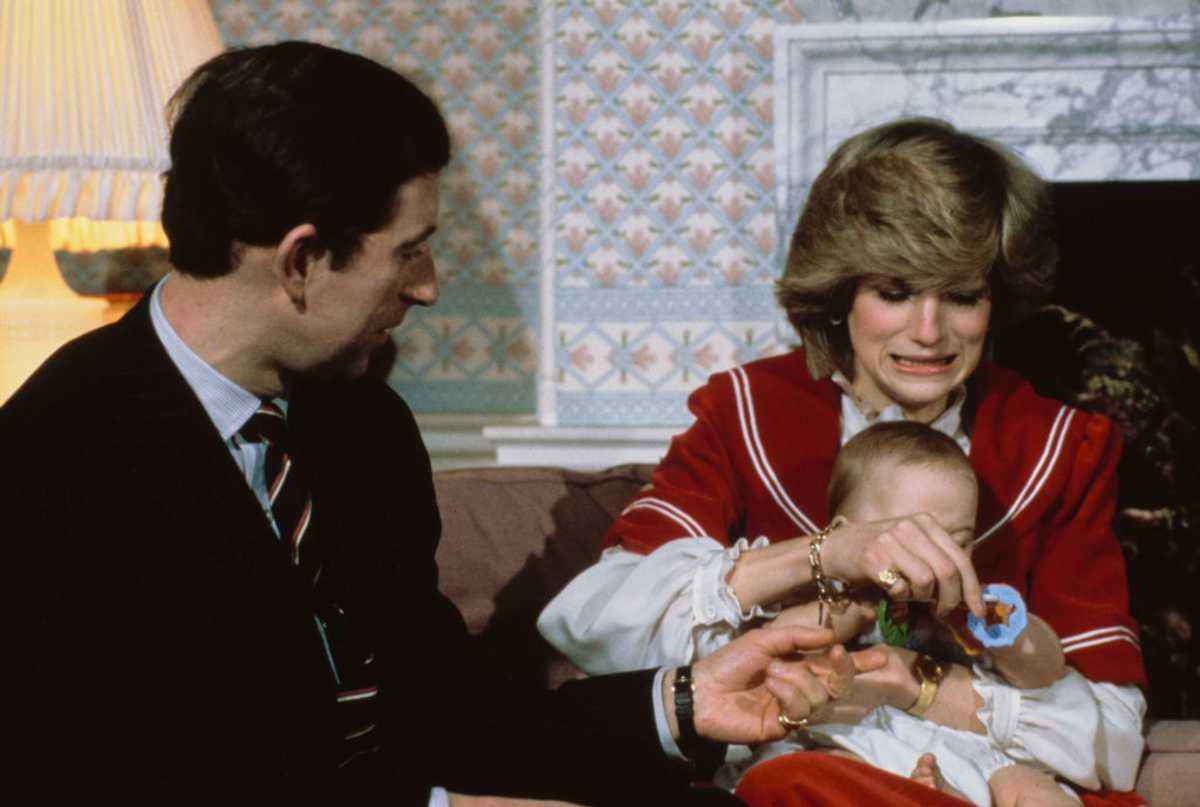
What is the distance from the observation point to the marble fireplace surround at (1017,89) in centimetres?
289

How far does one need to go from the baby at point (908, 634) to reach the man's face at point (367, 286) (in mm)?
615

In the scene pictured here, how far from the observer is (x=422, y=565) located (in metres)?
1.78

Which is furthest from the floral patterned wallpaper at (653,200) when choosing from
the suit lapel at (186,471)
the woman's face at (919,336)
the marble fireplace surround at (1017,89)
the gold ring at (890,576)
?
the suit lapel at (186,471)

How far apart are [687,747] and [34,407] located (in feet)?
2.77

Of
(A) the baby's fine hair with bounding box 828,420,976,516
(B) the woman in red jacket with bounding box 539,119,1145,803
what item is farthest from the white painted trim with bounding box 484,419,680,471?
(A) the baby's fine hair with bounding box 828,420,976,516

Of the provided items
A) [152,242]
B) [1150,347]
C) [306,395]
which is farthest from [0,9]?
[1150,347]

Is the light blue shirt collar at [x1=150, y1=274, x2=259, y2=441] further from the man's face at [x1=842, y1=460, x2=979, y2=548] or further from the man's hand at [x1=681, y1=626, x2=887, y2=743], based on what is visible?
the man's face at [x1=842, y1=460, x2=979, y2=548]

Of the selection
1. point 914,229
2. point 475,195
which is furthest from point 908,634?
point 475,195

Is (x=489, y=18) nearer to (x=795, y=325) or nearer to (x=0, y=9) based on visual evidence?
(x=0, y=9)

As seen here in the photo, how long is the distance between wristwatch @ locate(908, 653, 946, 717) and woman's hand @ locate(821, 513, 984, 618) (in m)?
0.21

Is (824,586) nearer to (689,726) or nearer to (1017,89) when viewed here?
(689,726)

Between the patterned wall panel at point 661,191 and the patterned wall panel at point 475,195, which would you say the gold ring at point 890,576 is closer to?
the patterned wall panel at point 661,191

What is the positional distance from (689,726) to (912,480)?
414 millimetres

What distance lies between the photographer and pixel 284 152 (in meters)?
1.42
